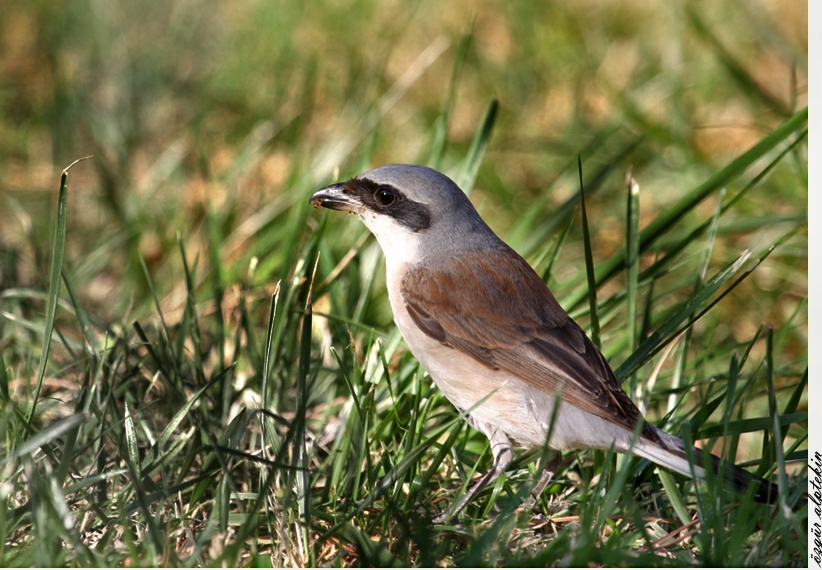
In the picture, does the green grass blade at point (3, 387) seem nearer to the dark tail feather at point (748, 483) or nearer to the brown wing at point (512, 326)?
the brown wing at point (512, 326)

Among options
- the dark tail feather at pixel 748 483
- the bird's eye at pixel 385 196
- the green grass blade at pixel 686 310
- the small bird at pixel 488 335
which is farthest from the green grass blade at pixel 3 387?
the dark tail feather at pixel 748 483

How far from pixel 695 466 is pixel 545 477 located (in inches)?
23.3

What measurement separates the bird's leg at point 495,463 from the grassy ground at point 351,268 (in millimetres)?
59

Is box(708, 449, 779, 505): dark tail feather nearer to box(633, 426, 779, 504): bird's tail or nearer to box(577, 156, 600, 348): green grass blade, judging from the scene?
box(633, 426, 779, 504): bird's tail

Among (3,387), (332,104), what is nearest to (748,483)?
(3,387)

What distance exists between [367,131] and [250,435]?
2484mm

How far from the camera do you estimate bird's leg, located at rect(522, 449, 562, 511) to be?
3.20 m

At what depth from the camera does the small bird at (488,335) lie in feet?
10.4

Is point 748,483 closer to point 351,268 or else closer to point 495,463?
point 495,463

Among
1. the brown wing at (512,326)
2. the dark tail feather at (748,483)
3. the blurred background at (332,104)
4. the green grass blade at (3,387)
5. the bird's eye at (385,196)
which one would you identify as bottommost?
the green grass blade at (3,387)

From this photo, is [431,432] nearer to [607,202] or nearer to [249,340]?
[249,340]

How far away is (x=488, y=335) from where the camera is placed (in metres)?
3.42

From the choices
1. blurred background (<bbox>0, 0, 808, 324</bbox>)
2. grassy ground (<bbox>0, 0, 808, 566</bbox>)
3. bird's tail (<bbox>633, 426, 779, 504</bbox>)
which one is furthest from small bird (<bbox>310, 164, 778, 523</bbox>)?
blurred background (<bbox>0, 0, 808, 324</bbox>)

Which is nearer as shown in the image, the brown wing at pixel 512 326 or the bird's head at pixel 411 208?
the brown wing at pixel 512 326
